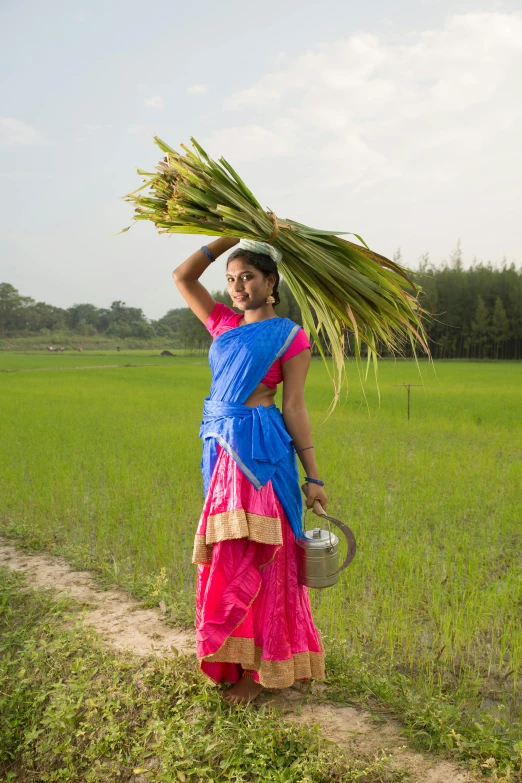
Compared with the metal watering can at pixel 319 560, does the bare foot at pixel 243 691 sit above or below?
below

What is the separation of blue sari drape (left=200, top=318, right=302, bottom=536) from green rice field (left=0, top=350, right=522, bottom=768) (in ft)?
2.91

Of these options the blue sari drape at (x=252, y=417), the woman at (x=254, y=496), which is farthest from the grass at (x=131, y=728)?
the blue sari drape at (x=252, y=417)

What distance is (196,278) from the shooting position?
2.14m

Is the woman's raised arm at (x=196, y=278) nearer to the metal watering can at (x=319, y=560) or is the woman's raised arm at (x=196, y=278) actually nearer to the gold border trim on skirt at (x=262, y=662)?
the metal watering can at (x=319, y=560)

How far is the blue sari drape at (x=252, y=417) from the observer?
1.88 meters

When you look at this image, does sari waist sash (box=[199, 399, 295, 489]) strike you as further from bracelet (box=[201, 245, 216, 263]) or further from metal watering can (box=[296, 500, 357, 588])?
bracelet (box=[201, 245, 216, 263])

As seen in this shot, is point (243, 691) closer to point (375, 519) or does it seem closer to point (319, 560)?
point (319, 560)

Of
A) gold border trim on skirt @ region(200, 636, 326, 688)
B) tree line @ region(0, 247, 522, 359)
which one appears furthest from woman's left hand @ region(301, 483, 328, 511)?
tree line @ region(0, 247, 522, 359)

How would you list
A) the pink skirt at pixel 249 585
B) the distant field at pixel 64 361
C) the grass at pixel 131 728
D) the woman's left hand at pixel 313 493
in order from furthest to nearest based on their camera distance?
the distant field at pixel 64 361
the woman's left hand at pixel 313 493
the pink skirt at pixel 249 585
the grass at pixel 131 728

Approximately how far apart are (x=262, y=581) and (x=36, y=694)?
1.02 metres

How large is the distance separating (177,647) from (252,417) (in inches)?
43.9

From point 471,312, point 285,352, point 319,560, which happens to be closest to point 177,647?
point 319,560

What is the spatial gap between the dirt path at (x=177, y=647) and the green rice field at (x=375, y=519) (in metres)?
0.13

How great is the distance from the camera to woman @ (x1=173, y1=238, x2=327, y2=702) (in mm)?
1877
